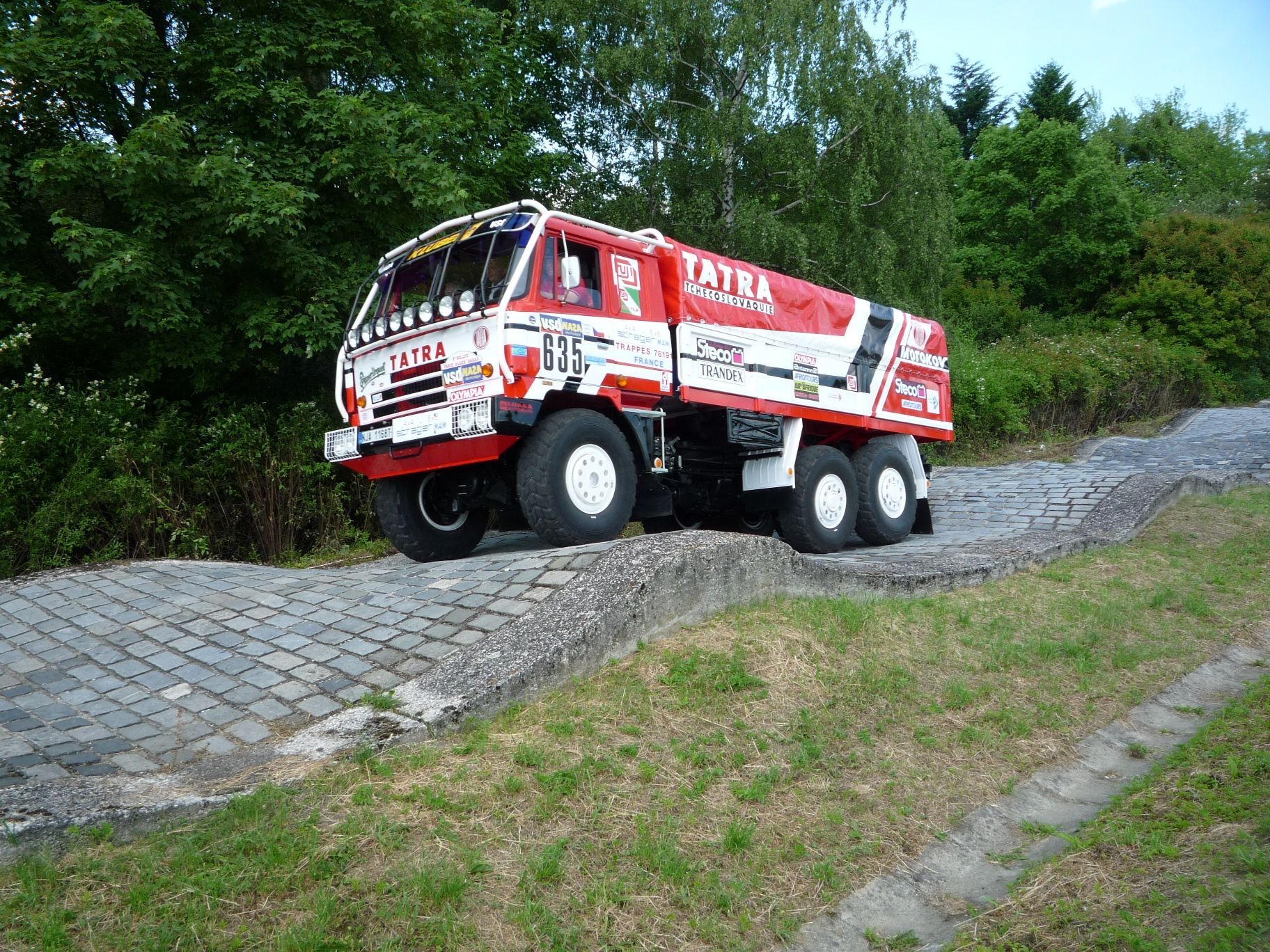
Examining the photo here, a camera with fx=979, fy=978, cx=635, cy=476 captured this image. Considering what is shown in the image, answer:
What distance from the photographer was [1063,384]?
2100cm

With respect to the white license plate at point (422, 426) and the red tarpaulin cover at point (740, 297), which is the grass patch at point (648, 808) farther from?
the red tarpaulin cover at point (740, 297)

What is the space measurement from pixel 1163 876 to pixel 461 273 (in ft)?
20.6

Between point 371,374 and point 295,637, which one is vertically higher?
point 371,374

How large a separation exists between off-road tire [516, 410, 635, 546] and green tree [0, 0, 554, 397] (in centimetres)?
409

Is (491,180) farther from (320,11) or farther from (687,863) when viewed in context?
(687,863)

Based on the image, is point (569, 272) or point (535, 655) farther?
point (569, 272)

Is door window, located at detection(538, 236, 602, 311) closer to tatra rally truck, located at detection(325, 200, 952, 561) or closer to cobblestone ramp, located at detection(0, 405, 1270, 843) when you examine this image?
tatra rally truck, located at detection(325, 200, 952, 561)

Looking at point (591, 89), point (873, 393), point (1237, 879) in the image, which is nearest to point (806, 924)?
point (1237, 879)

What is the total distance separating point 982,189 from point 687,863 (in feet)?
122

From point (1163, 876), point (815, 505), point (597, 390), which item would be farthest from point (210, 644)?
point (815, 505)

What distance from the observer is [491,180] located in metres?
13.6

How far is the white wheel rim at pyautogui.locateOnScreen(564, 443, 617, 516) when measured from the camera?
7371mm

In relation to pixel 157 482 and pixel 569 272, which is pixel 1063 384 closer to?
pixel 569 272

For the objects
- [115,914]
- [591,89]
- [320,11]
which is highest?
[591,89]
